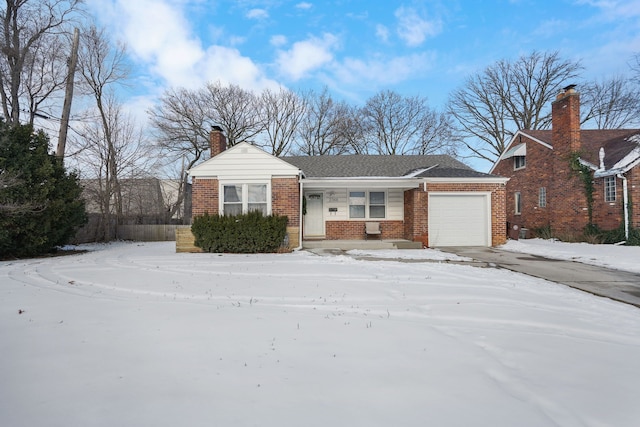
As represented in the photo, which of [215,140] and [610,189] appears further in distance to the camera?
[215,140]

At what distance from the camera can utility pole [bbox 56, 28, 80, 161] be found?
1711 cm

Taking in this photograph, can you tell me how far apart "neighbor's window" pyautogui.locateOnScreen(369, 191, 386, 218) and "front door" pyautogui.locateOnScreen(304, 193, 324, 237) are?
2103 mm

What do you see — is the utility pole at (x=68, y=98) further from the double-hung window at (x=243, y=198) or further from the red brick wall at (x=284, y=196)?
the red brick wall at (x=284, y=196)

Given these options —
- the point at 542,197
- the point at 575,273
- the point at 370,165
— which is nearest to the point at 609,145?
the point at 542,197

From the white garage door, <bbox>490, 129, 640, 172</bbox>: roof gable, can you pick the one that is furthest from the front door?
<bbox>490, 129, 640, 172</bbox>: roof gable

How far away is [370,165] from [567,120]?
8.74 m

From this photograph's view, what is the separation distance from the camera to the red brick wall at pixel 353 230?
45.7ft

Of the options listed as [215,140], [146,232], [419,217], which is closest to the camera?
[419,217]

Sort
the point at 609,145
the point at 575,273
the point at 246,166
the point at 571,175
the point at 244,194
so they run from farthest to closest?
the point at 609,145 → the point at 571,175 → the point at 244,194 → the point at 246,166 → the point at 575,273

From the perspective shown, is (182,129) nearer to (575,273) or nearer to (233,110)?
(233,110)

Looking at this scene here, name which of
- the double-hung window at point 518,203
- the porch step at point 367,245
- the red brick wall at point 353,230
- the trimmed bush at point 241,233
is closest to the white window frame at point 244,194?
the trimmed bush at point 241,233

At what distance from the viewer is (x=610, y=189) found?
1342cm

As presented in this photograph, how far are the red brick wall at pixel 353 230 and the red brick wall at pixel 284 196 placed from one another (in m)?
2.44

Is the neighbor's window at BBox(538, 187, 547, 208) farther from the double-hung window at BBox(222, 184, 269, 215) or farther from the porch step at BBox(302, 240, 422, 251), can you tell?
the double-hung window at BBox(222, 184, 269, 215)
